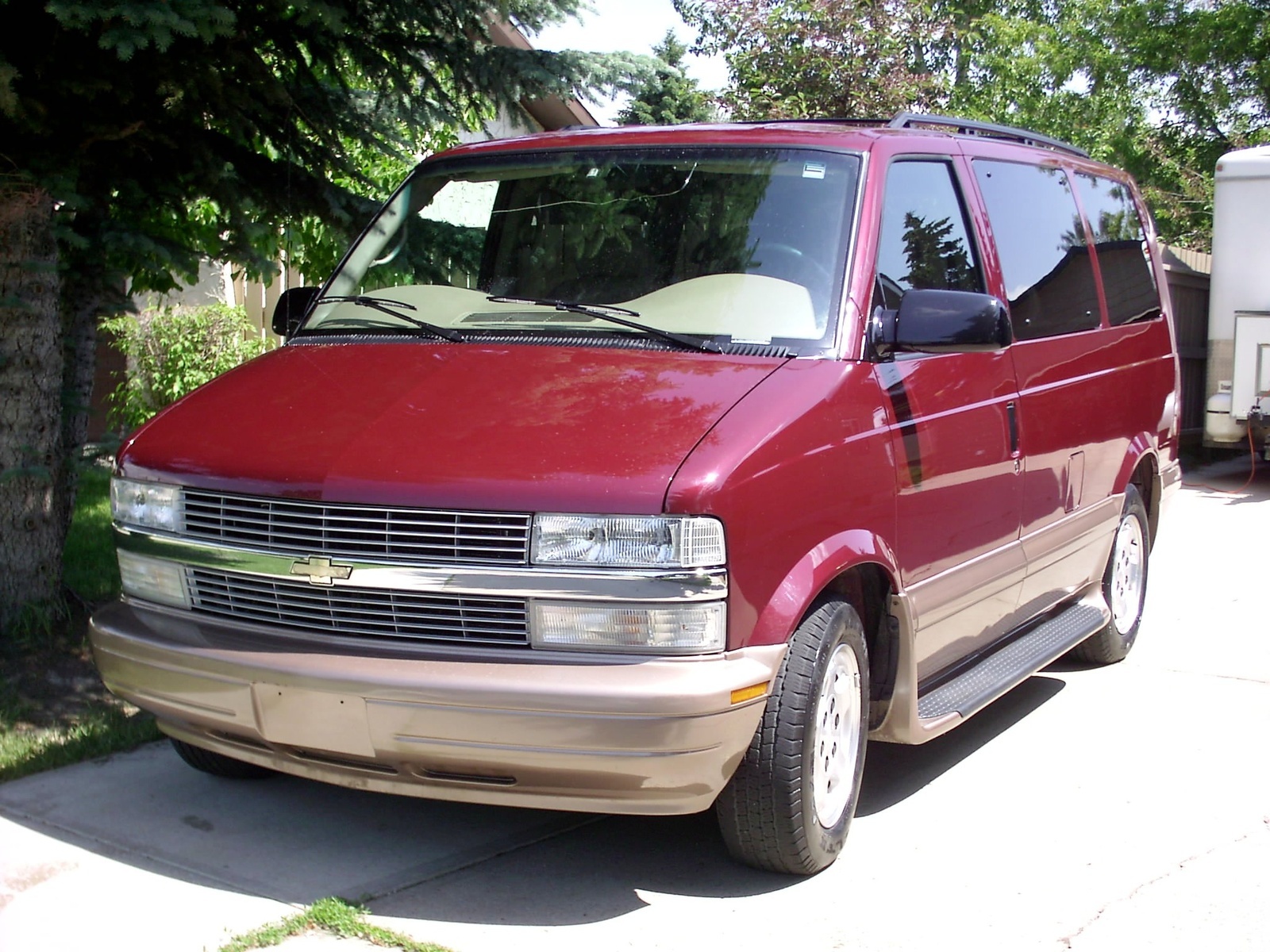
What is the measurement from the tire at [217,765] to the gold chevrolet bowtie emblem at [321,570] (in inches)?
50.3

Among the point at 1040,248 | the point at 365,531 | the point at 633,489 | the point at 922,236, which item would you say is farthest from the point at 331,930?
the point at 1040,248

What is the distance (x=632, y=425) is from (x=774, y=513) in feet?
1.45

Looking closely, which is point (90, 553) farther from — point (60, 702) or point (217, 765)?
point (217, 765)

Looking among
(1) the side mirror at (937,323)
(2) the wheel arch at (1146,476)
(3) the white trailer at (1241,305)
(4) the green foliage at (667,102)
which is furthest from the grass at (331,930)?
(3) the white trailer at (1241,305)

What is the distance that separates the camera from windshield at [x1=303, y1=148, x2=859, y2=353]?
14.9 feet

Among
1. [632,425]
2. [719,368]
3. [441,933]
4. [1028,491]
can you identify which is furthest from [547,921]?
[1028,491]

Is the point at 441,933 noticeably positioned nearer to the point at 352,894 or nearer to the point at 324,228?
the point at 352,894

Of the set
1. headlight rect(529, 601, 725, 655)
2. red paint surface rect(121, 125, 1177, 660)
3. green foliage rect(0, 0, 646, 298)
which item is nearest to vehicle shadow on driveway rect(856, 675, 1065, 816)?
red paint surface rect(121, 125, 1177, 660)

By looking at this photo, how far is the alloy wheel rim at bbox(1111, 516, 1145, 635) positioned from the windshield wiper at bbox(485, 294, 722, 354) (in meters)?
3.17

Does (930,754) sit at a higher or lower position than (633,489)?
lower

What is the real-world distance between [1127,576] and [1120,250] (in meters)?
1.56

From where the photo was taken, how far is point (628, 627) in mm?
3635

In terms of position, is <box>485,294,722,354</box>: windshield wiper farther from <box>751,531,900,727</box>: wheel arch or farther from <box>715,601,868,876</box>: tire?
<box>715,601,868,876</box>: tire

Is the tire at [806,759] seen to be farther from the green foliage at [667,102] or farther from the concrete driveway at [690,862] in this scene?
the green foliage at [667,102]
